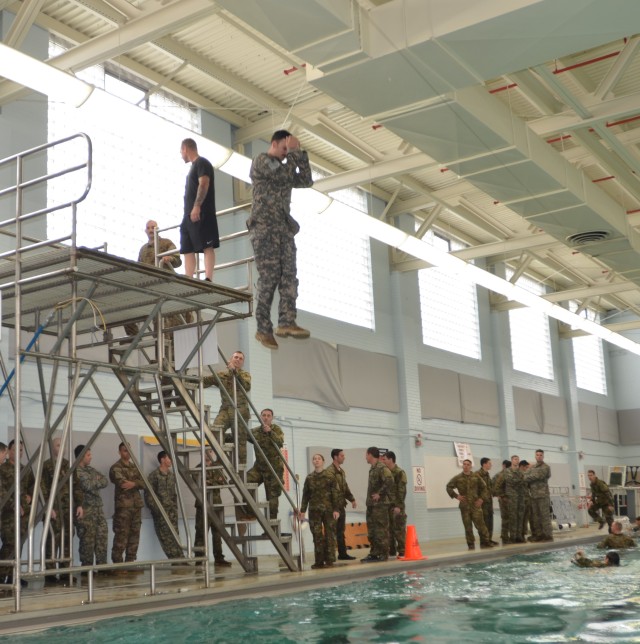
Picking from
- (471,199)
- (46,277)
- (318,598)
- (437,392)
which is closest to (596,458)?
(437,392)

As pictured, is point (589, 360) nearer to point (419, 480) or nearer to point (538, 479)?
point (419, 480)

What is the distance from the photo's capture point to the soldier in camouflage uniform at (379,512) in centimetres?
1456

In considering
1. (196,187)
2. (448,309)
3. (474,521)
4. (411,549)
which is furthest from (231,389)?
(448,309)

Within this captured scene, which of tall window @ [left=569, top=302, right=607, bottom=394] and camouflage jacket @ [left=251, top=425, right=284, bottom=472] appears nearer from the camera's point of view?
camouflage jacket @ [left=251, top=425, right=284, bottom=472]

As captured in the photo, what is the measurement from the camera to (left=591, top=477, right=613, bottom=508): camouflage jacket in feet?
74.0

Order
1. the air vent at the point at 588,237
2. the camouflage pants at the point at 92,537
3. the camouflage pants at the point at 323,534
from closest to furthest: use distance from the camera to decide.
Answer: the camouflage pants at the point at 92,537
the camouflage pants at the point at 323,534
the air vent at the point at 588,237

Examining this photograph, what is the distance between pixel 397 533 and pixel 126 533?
4801 millimetres

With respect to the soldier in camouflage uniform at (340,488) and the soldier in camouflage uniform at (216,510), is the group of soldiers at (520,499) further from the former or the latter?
the soldier in camouflage uniform at (216,510)

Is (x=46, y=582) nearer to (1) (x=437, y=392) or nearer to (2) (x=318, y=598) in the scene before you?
(2) (x=318, y=598)

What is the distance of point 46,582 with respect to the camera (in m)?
12.1

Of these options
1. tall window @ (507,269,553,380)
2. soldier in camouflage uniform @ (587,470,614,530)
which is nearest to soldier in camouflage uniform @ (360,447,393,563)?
soldier in camouflage uniform @ (587,470,614,530)

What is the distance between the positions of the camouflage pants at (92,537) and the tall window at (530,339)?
1914cm

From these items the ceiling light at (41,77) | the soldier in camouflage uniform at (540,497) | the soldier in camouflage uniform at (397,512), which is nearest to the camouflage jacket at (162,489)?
the soldier in camouflage uniform at (397,512)

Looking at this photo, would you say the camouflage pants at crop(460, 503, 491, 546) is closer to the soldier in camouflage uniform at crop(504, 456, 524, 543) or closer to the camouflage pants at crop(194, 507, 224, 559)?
the soldier in camouflage uniform at crop(504, 456, 524, 543)
